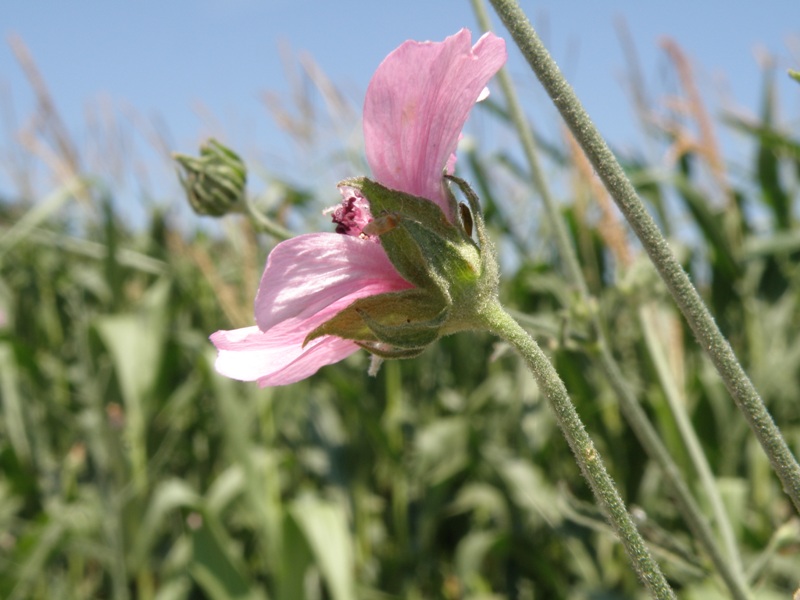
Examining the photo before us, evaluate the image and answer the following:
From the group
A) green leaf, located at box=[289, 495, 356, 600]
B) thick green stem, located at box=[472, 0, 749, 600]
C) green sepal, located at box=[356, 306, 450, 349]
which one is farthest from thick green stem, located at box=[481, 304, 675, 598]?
green leaf, located at box=[289, 495, 356, 600]

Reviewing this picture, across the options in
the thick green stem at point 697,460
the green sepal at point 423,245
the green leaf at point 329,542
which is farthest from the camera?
the green leaf at point 329,542

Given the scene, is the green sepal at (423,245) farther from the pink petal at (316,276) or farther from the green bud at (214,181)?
the green bud at (214,181)

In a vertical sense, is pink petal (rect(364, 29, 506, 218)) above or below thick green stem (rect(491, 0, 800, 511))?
above

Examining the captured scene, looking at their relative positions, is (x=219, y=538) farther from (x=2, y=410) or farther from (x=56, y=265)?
(x=56, y=265)

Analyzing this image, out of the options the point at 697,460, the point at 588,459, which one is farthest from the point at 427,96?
the point at 697,460

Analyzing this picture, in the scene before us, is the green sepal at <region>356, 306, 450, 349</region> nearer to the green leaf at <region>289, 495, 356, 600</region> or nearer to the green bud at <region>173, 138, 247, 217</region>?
the green bud at <region>173, 138, 247, 217</region>

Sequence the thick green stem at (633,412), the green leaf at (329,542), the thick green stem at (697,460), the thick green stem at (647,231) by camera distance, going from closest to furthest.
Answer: the thick green stem at (647,231)
the thick green stem at (633,412)
the thick green stem at (697,460)
the green leaf at (329,542)

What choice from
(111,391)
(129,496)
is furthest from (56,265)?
(129,496)

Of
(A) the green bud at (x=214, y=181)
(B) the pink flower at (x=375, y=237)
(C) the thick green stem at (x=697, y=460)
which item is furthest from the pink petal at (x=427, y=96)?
(C) the thick green stem at (x=697, y=460)
